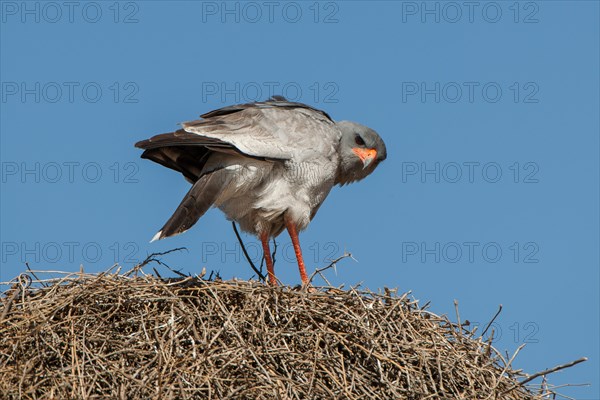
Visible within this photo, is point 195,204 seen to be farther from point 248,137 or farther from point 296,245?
point 296,245

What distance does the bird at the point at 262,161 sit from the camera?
8102mm

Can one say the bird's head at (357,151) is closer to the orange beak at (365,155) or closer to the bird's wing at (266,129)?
the orange beak at (365,155)

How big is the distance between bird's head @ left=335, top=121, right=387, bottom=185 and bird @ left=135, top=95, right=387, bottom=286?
0.4 inches

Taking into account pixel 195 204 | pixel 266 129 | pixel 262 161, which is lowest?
pixel 195 204

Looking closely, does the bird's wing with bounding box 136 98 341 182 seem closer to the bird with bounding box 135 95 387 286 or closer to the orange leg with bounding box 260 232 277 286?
the bird with bounding box 135 95 387 286

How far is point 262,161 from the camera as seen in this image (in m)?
8.32

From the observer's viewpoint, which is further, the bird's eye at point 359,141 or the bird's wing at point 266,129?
the bird's eye at point 359,141

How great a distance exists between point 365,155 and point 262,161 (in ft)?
3.62

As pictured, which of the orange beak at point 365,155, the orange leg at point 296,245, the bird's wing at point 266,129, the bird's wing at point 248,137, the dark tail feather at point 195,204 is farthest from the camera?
the orange beak at point 365,155

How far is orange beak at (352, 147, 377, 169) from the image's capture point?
29.6ft

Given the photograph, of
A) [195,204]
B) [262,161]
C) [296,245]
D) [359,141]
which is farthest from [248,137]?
[359,141]

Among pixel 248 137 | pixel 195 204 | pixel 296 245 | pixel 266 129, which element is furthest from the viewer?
pixel 296 245

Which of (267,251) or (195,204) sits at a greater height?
(267,251)

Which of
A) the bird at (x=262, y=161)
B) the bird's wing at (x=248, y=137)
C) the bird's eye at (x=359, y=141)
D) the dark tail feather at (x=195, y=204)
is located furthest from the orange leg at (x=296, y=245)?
the bird's eye at (x=359, y=141)
